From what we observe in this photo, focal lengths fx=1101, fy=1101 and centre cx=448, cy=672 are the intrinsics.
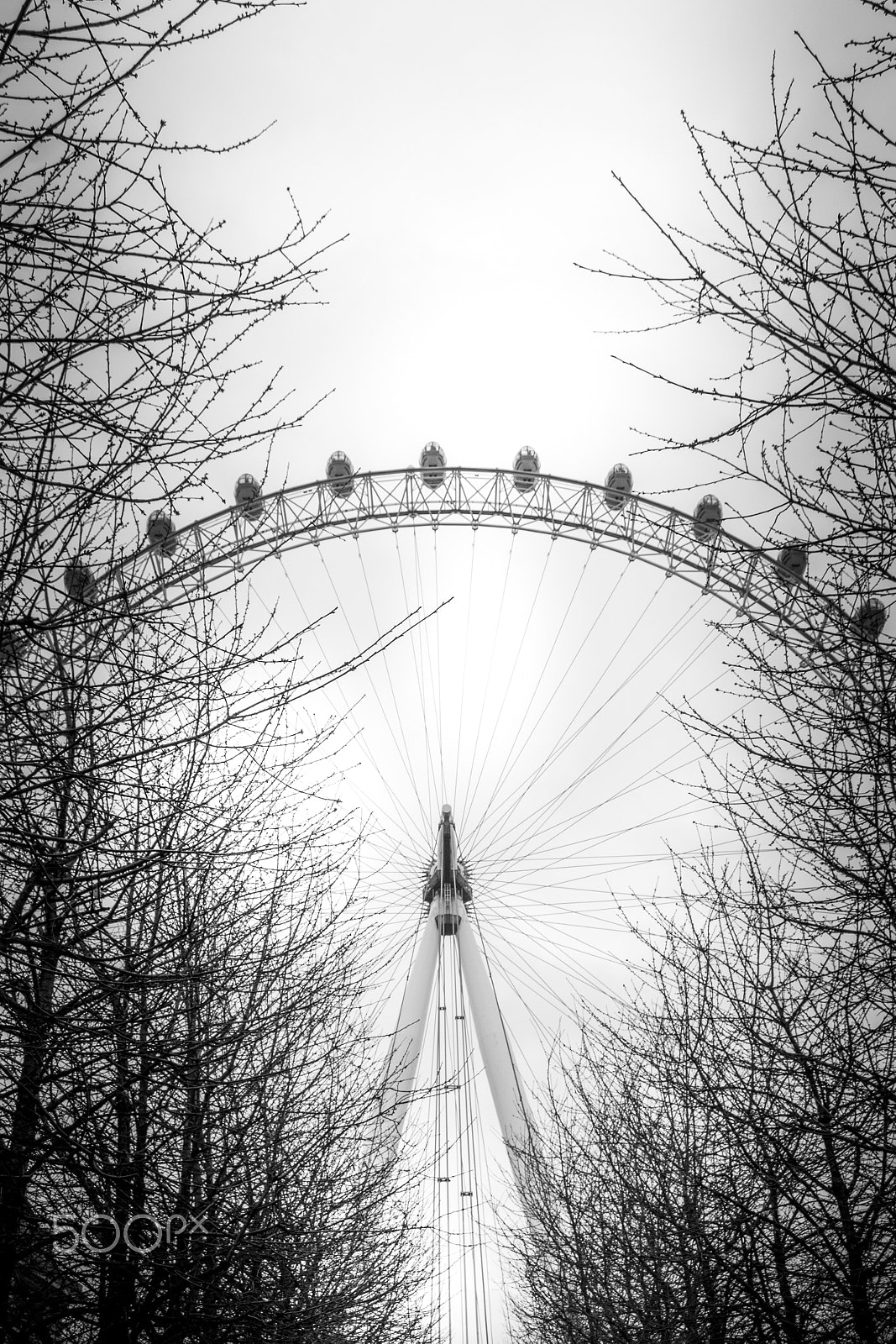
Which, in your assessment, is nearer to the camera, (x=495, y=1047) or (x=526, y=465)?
(x=495, y=1047)

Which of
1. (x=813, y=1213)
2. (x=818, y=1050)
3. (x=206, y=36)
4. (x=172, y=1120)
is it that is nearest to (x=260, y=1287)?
(x=172, y=1120)

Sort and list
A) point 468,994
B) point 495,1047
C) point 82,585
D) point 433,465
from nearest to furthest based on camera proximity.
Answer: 1. point 82,585
2. point 495,1047
3. point 468,994
4. point 433,465

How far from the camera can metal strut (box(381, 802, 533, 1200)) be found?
1953 centimetres

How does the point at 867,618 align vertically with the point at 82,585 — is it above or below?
above

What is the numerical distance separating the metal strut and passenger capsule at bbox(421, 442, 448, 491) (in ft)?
28.1

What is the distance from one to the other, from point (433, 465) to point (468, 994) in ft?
43.1

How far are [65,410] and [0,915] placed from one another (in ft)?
8.48

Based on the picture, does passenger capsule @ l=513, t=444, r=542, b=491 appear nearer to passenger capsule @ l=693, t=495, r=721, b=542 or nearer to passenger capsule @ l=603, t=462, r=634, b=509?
passenger capsule @ l=603, t=462, r=634, b=509

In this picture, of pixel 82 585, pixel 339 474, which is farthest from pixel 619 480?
pixel 82 585

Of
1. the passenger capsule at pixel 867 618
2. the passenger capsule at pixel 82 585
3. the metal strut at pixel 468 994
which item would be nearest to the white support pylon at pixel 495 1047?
the metal strut at pixel 468 994

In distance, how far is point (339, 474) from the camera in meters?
27.7

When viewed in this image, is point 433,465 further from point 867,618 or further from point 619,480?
point 867,618

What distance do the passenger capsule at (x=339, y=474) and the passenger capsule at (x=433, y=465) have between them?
189 centimetres

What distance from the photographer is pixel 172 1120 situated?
8727mm
